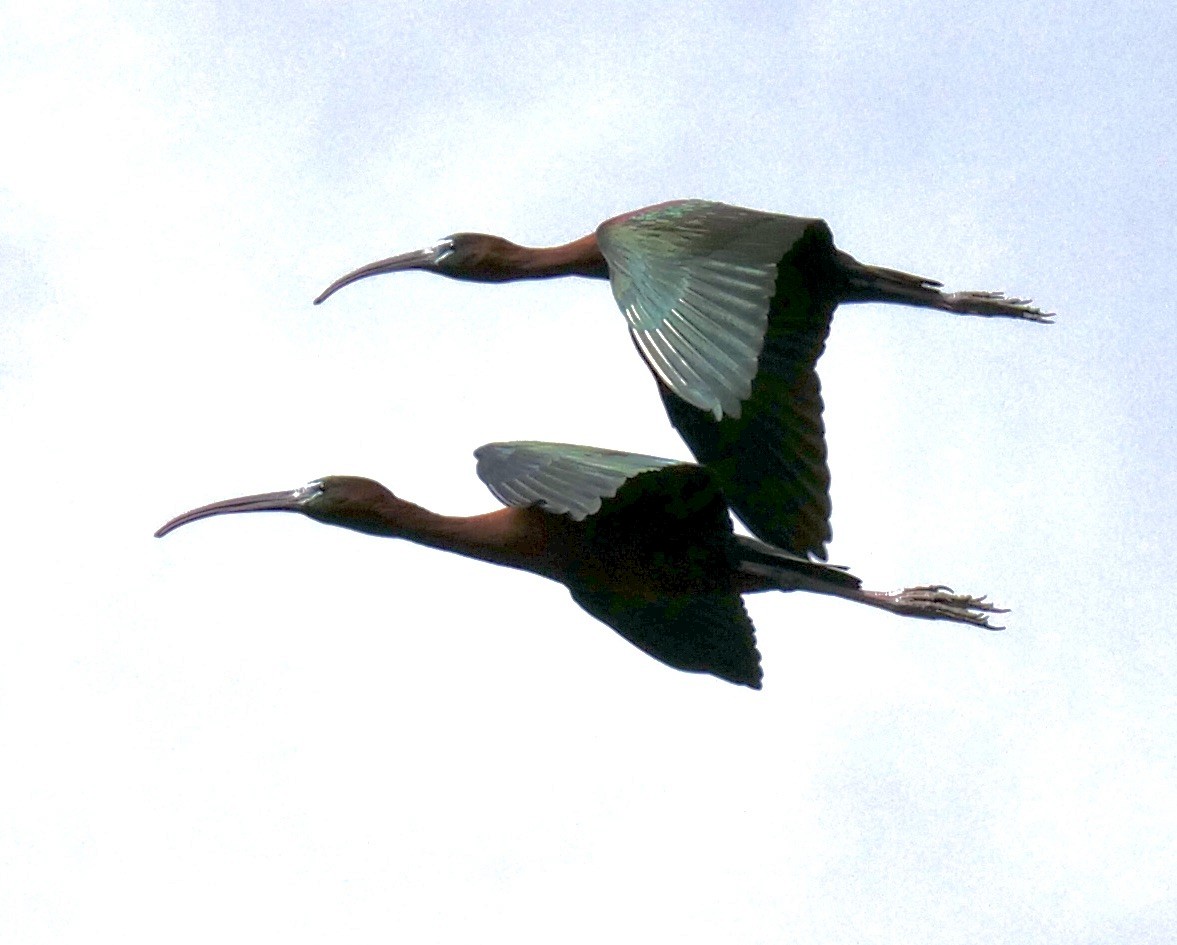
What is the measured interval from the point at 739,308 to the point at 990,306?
2741 millimetres

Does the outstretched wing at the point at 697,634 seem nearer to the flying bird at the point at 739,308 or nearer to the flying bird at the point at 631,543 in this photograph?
the flying bird at the point at 631,543

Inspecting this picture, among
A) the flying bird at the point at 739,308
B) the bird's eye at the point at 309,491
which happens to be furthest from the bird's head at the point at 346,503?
Answer: the flying bird at the point at 739,308

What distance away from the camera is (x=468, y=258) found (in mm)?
13641

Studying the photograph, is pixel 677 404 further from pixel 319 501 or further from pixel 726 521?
pixel 319 501

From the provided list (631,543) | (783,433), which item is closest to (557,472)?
(631,543)

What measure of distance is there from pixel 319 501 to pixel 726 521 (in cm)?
174

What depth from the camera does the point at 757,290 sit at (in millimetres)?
11164

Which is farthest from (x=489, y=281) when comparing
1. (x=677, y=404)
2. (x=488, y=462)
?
(x=488, y=462)

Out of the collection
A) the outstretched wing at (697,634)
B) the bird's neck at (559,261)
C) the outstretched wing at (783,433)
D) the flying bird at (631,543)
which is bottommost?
the outstretched wing at (697,634)

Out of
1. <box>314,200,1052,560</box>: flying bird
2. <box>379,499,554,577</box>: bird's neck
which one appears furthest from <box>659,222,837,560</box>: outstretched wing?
<box>379,499,554,577</box>: bird's neck

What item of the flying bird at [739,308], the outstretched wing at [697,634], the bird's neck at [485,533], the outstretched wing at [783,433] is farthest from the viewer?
the outstretched wing at [783,433]

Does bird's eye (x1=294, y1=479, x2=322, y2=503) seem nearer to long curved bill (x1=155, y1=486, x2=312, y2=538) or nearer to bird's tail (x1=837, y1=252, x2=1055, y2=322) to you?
long curved bill (x1=155, y1=486, x2=312, y2=538)

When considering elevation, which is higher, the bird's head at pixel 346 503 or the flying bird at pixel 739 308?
the flying bird at pixel 739 308

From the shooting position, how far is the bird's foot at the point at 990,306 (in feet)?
44.0
